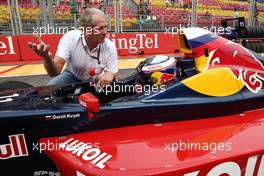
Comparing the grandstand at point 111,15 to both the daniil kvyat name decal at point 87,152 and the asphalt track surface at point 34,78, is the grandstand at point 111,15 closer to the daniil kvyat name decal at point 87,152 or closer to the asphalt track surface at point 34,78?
the asphalt track surface at point 34,78

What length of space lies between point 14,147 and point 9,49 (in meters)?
5.49

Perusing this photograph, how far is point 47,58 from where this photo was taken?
2332 millimetres

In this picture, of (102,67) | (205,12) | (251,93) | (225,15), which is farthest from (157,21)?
(251,93)

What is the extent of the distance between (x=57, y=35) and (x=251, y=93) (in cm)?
577

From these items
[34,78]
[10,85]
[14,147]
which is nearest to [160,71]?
[14,147]

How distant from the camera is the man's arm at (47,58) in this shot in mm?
2115

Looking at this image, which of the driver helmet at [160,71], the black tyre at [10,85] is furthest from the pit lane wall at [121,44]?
the driver helmet at [160,71]

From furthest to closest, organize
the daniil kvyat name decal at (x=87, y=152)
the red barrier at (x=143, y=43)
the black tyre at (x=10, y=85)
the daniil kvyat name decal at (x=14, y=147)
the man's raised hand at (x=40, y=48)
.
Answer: the red barrier at (x=143, y=43) → the black tyre at (x=10, y=85) → the man's raised hand at (x=40, y=48) → the daniil kvyat name decal at (x=14, y=147) → the daniil kvyat name decal at (x=87, y=152)

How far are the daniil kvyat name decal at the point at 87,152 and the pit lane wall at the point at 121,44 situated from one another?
5423 mm

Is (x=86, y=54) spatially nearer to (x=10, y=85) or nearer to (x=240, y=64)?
(x=10, y=85)

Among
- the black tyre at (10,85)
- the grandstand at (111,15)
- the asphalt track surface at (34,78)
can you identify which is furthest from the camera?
the grandstand at (111,15)

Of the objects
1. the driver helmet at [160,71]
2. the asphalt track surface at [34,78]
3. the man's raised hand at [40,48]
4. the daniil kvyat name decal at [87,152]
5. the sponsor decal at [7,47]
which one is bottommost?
the asphalt track surface at [34,78]

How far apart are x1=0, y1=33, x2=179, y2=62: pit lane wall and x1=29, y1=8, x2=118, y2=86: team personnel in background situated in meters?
4.32

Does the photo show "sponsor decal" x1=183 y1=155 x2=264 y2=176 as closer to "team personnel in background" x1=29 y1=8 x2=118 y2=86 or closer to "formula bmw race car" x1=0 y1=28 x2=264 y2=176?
"formula bmw race car" x1=0 y1=28 x2=264 y2=176
